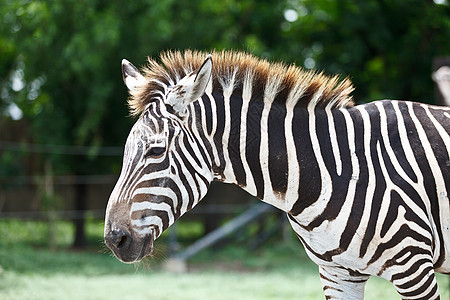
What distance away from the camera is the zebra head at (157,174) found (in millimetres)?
2311

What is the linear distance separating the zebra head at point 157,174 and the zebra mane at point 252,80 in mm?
98

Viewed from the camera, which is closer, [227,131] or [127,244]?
[127,244]

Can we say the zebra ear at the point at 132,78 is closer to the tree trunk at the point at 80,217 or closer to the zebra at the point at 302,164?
the zebra at the point at 302,164

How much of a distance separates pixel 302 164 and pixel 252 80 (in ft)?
1.57

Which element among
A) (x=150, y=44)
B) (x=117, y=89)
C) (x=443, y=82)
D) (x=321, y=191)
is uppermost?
(x=150, y=44)

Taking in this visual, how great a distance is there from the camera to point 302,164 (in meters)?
2.53

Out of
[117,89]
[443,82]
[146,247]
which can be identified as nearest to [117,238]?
[146,247]

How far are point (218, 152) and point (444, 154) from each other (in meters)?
1.07

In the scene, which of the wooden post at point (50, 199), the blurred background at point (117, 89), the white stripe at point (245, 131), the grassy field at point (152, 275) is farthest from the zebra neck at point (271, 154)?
the wooden post at point (50, 199)

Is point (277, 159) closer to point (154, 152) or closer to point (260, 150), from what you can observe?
point (260, 150)

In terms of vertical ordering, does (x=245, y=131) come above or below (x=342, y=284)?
above

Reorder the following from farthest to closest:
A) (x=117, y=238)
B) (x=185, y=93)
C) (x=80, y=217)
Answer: (x=80, y=217) → (x=185, y=93) → (x=117, y=238)

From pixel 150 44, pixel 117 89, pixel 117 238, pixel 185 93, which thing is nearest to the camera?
pixel 117 238

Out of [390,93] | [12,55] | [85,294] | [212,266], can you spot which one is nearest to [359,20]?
[390,93]
